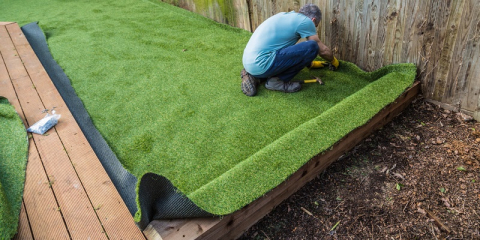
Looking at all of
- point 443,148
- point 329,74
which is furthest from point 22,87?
point 443,148

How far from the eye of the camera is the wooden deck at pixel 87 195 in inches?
71.2

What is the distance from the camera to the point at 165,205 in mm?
1777

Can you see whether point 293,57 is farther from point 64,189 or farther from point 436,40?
point 64,189

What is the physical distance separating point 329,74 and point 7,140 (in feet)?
9.34

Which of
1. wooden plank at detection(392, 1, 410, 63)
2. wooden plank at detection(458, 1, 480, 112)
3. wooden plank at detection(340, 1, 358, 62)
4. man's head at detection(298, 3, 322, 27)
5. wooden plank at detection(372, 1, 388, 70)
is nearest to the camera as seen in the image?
wooden plank at detection(458, 1, 480, 112)

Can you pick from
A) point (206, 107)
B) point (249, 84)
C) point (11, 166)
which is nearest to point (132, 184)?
point (11, 166)

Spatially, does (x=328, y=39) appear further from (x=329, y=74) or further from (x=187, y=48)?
(x=187, y=48)

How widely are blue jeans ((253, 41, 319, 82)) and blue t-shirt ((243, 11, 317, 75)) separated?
5 cm

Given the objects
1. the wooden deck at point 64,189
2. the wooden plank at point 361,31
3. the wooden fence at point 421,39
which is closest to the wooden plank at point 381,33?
the wooden fence at point 421,39

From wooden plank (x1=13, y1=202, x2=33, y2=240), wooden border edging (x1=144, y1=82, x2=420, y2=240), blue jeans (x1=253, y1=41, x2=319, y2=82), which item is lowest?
wooden border edging (x1=144, y1=82, x2=420, y2=240)

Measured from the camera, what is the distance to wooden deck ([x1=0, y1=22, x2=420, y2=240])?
1809mm

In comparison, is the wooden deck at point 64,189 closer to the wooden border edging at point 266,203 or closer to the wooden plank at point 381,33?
the wooden border edging at point 266,203

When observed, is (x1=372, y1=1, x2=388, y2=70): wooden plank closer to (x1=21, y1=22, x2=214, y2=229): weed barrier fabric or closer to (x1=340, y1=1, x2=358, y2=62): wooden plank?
(x1=340, y1=1, x2=358, y2=62): wooden plank

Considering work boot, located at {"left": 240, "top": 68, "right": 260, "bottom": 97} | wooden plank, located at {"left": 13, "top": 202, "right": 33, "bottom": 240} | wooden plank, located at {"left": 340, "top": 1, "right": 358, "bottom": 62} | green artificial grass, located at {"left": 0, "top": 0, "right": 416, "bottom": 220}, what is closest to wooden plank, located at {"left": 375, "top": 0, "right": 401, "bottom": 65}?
green artificial grass, located at {"left": 0, "top": 0, "right": 416, "bottom": 220}
